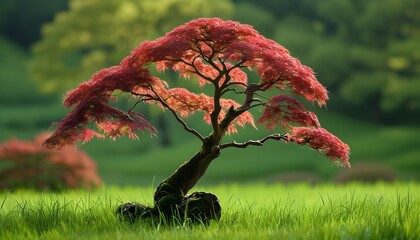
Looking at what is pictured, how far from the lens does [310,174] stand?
18.8m

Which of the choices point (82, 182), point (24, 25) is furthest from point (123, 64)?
point (24, 25)

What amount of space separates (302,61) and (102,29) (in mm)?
7419

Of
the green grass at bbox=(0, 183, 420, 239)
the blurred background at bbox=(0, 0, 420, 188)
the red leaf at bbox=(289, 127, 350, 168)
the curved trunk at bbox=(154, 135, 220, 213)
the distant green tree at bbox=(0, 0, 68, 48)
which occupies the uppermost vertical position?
the distant green tree at bbox=(0, 0, 68, 48)

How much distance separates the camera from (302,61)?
23.0 meters

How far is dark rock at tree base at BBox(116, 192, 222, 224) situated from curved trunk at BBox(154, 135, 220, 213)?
2.8 inches

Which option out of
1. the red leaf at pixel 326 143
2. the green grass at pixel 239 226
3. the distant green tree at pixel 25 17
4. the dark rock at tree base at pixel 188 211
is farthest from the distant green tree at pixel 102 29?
the red leaf at pixel 326 143

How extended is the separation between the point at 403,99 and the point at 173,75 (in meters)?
8.82

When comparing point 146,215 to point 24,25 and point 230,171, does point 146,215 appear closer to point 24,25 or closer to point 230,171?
point 230,171

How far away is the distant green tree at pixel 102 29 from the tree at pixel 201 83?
51.3 feet

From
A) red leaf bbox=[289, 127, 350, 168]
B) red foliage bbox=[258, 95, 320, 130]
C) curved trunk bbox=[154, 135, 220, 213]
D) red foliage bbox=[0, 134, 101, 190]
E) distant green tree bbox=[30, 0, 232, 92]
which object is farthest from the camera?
distant green tree bbox=[30, 0, 232, 92]

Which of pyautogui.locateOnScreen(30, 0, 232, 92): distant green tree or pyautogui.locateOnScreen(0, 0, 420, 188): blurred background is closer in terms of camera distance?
pyautogui.locateOnScreen(0, 0, 420, 188): blurred background

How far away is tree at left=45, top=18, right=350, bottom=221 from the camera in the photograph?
18.8 feet

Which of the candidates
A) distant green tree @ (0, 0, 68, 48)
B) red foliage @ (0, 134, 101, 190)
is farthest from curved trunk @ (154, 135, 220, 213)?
distant green tree @ (0, 0, 68, 48)

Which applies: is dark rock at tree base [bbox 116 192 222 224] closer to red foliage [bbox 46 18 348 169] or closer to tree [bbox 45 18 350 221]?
tree [bbox 45 18 350 221]
